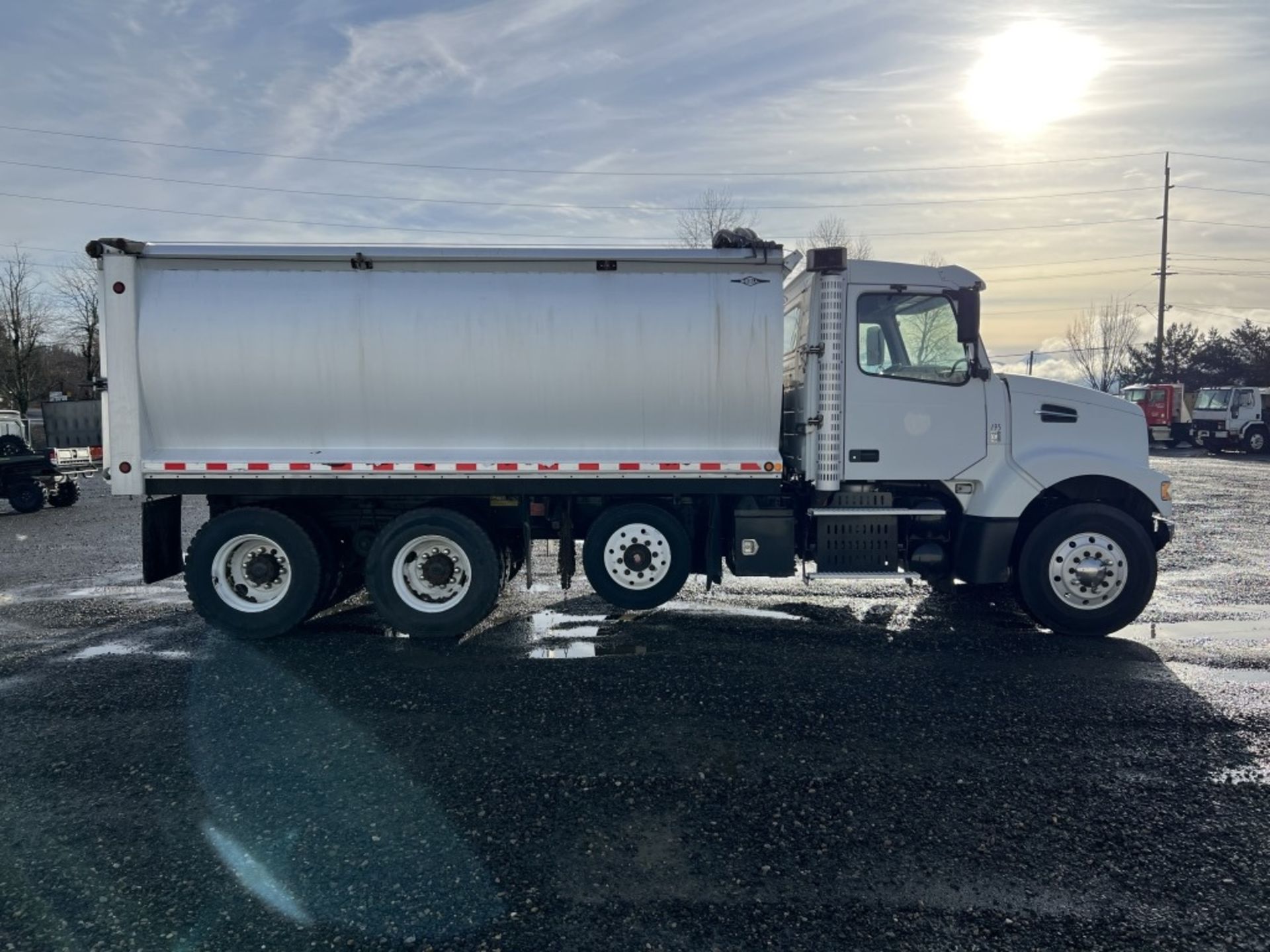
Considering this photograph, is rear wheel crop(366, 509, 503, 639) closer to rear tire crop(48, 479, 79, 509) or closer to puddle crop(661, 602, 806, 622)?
puddle crop(661, 602, 806, 622)

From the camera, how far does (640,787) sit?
4141 mm

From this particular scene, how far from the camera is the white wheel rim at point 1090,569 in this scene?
268 inches

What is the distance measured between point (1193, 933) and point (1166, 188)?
180 feet

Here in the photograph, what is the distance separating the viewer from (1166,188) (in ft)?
150

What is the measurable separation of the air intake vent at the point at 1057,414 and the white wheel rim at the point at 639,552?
3513 mm

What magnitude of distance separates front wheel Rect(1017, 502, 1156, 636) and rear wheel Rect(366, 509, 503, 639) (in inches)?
186

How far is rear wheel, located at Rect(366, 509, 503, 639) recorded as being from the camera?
6859 mm

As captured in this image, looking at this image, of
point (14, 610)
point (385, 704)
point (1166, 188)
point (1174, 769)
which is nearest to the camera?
point (1174, 769)

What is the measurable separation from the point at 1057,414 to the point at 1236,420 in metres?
29.7

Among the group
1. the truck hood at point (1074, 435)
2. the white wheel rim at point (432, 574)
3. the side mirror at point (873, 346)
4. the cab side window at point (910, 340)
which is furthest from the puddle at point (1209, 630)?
the white wheel rim at point (432, 574)

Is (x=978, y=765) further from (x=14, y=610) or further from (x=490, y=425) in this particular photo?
(x=14, y=610)

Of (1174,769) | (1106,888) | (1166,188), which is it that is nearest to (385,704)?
(1106,888)

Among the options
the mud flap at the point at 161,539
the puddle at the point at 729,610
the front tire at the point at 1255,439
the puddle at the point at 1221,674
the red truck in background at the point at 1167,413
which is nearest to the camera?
the puddle at the point at 1221,674

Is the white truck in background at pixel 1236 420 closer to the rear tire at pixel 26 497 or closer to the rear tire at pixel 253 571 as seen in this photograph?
the rear tire at pixel 253 571
